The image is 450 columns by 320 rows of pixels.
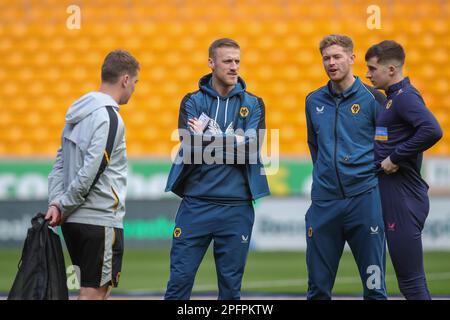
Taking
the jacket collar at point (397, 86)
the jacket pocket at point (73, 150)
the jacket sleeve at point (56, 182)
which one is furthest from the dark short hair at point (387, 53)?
the jacket sleeve at point (56, 182)

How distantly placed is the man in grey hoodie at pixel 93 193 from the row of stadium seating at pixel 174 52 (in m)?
10.2

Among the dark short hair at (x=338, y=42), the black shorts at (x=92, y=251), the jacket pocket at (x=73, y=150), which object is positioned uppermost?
the dark short hair at (x=338, y=42)

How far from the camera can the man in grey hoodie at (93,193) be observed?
213 inches

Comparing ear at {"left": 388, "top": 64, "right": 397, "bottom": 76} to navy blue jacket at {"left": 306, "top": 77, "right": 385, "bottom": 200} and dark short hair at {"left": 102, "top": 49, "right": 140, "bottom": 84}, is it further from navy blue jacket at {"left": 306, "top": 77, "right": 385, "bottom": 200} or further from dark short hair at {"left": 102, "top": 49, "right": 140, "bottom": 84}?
dark short hair at {"left": 102, "top": 49, "right": 140, "bottom": 84}

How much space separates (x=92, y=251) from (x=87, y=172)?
1.70 feet

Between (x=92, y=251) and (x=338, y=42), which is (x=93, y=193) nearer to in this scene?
(x=92, y=251)

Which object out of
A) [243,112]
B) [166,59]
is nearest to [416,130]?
[243,112]

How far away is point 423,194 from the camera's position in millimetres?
6008

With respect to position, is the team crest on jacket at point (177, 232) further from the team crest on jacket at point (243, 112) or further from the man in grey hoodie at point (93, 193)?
the team crest on jacket at point (243, 112)

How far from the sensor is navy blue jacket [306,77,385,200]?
608 cm

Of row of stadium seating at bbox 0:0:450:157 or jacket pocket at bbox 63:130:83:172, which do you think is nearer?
jacket pocket at bbox 63:130:83:172

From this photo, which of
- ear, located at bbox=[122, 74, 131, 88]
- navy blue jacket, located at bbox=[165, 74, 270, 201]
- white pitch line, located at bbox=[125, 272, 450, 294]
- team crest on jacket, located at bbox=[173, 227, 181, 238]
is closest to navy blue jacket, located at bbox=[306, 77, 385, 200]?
navy blue jacket, located at bbox=[165, 74, 270, 201]

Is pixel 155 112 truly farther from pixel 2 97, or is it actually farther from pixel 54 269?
pixel 54 269

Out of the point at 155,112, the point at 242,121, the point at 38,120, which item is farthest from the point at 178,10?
the point at 242,121
